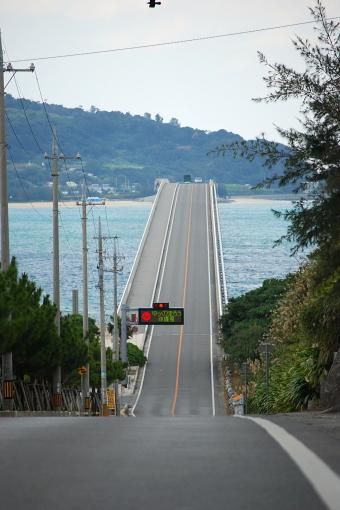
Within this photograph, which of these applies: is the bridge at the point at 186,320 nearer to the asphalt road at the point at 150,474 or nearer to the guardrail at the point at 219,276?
the guardrail at the point at 219,276

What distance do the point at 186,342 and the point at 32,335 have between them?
86.5 m

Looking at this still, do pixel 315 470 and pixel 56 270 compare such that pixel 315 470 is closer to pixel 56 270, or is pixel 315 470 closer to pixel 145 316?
pixel 56 270

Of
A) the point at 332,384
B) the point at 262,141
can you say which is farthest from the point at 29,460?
the point at 332,384

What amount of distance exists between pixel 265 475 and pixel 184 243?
7049 inches

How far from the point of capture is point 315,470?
8.32m

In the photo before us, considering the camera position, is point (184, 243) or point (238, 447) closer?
point (238, 447)

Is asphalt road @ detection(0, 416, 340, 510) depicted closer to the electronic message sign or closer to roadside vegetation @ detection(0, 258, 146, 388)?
roadside vegetation @ detection(0, 258, 146, 388)

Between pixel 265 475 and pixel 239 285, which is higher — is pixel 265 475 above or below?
above

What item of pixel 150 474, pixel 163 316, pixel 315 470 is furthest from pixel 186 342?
pixel 150 474

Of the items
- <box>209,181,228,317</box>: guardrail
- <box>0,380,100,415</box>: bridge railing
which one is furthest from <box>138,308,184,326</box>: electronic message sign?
<box>0,380,100,415</box>: bridge railing

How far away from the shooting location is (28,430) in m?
13.2

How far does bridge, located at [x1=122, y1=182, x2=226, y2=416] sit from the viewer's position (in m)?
86.9

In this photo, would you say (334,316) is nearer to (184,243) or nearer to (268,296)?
(268,296)

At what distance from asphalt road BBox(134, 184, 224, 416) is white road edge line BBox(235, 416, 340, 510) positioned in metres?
62.4
